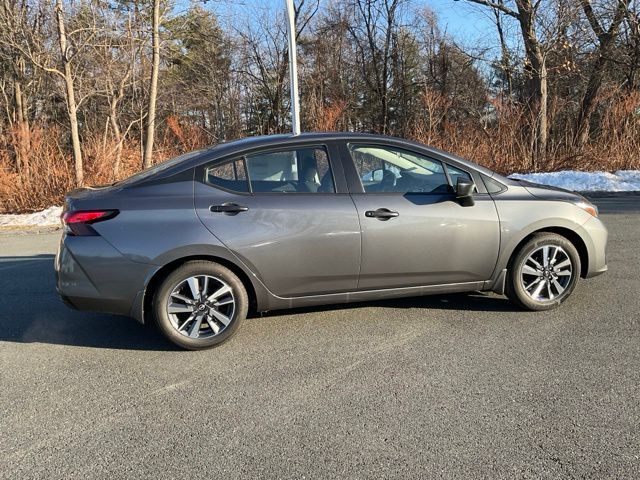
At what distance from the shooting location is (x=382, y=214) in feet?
13.0

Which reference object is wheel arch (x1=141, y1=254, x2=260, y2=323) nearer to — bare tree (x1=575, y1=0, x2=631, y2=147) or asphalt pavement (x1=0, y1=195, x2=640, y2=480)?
asphalt pavement (x1=0, y1=195, x2=640, y2=480)

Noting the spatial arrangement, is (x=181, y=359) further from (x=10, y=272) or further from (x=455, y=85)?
(x=455, y=85)

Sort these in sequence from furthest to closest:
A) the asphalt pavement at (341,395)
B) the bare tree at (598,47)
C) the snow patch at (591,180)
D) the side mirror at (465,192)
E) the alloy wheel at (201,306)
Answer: the bare tree at (598,47) → the snow patch at (591,180) → the side mirror at (465,192) → the alloy wheel at (201,306) → the asphalt pavement at (341,395)

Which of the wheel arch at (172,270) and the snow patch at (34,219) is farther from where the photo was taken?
the snow patch at (34,219)

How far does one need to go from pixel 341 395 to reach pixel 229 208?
161 cm

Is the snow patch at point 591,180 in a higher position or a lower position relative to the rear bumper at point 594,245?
higher

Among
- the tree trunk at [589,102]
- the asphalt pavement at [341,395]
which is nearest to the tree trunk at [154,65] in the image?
the asphalt pavement at [341,395]

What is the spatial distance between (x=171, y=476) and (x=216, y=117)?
28.3m

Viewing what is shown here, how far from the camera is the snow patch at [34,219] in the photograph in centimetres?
1068

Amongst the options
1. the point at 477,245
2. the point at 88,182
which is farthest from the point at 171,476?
the point at 88,182

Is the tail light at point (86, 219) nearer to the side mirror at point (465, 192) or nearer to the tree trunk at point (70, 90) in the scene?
the side mirror at point (465, 192)

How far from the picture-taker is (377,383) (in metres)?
3.24

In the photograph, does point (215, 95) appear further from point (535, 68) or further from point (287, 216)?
point (287, 216)

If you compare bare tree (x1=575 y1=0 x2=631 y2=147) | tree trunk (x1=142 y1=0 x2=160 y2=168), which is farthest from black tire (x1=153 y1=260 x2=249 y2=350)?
bare tree (x1=575 y1=0 x2=631 y2=147)
